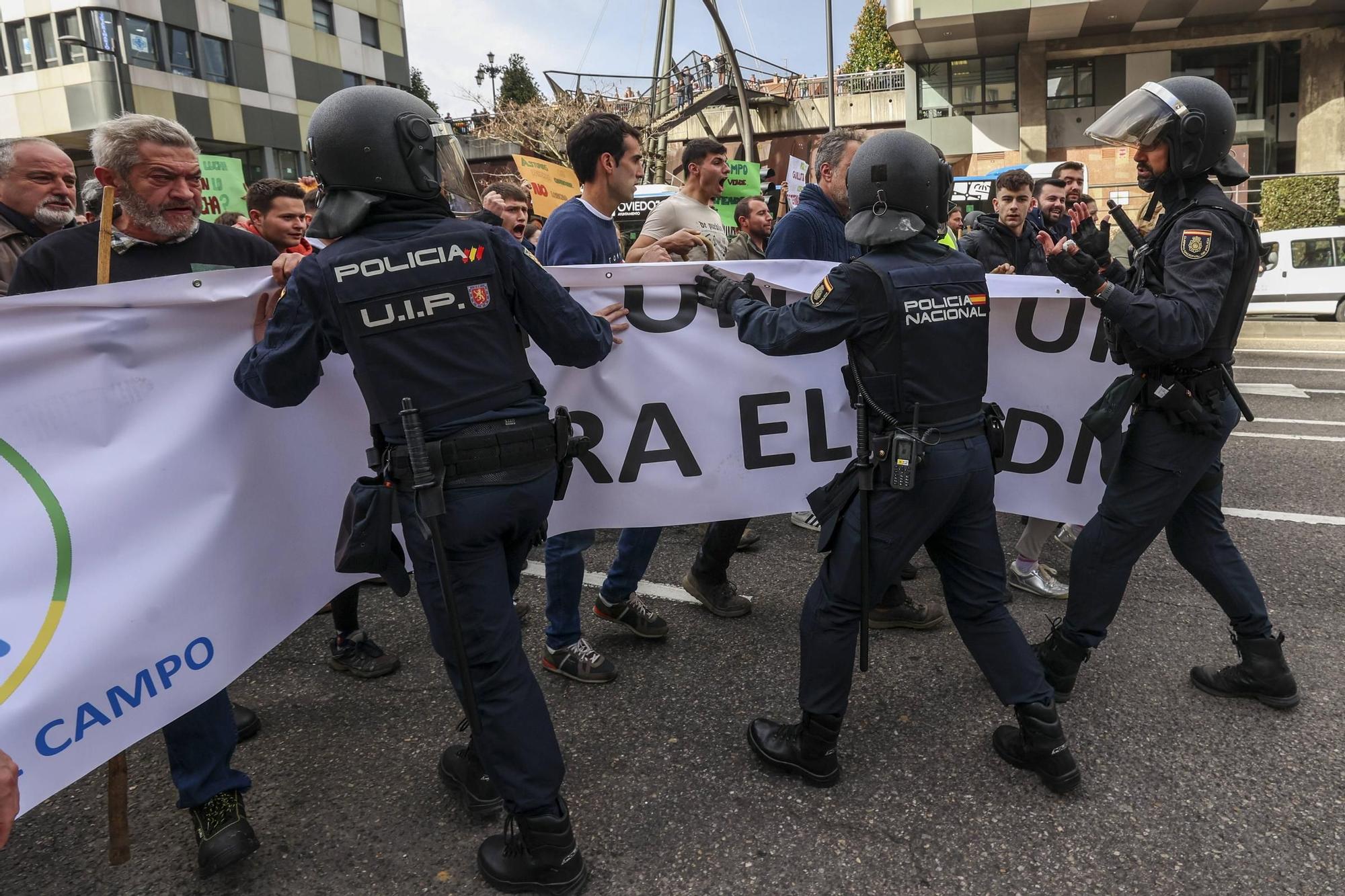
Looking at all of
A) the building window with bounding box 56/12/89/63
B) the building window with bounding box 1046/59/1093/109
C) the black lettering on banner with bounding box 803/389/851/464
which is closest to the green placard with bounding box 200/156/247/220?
the black lettering on banner with bounding box 803/389/851/464

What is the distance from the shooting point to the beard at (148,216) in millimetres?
2750

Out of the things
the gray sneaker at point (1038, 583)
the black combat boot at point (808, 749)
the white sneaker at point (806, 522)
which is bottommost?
the gray sneaker at point (1038, 583)

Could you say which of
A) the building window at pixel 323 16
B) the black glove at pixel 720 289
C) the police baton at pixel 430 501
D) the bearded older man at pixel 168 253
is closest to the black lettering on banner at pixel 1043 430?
the black glove at pixel 720 289

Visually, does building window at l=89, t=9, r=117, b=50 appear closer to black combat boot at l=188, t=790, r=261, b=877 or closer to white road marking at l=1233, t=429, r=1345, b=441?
white road marking at l=1233, t=429, r=1345, b=441

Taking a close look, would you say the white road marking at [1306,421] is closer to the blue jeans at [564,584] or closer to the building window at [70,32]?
the blue jeans at [564,584]

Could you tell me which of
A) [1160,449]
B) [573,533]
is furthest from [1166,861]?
[573,533]

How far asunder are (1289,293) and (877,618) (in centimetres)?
1425

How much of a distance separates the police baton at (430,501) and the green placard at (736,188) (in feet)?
30.9

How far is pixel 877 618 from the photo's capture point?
3.90 meters

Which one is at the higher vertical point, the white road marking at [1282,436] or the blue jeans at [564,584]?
the blue jeans at [564,584]

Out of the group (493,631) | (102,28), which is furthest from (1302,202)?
(102,28)

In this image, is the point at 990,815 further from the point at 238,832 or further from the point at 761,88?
the point at 761,88

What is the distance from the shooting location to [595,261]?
3725 millimetres

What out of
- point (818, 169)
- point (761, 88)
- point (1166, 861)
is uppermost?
point (761, 88)
